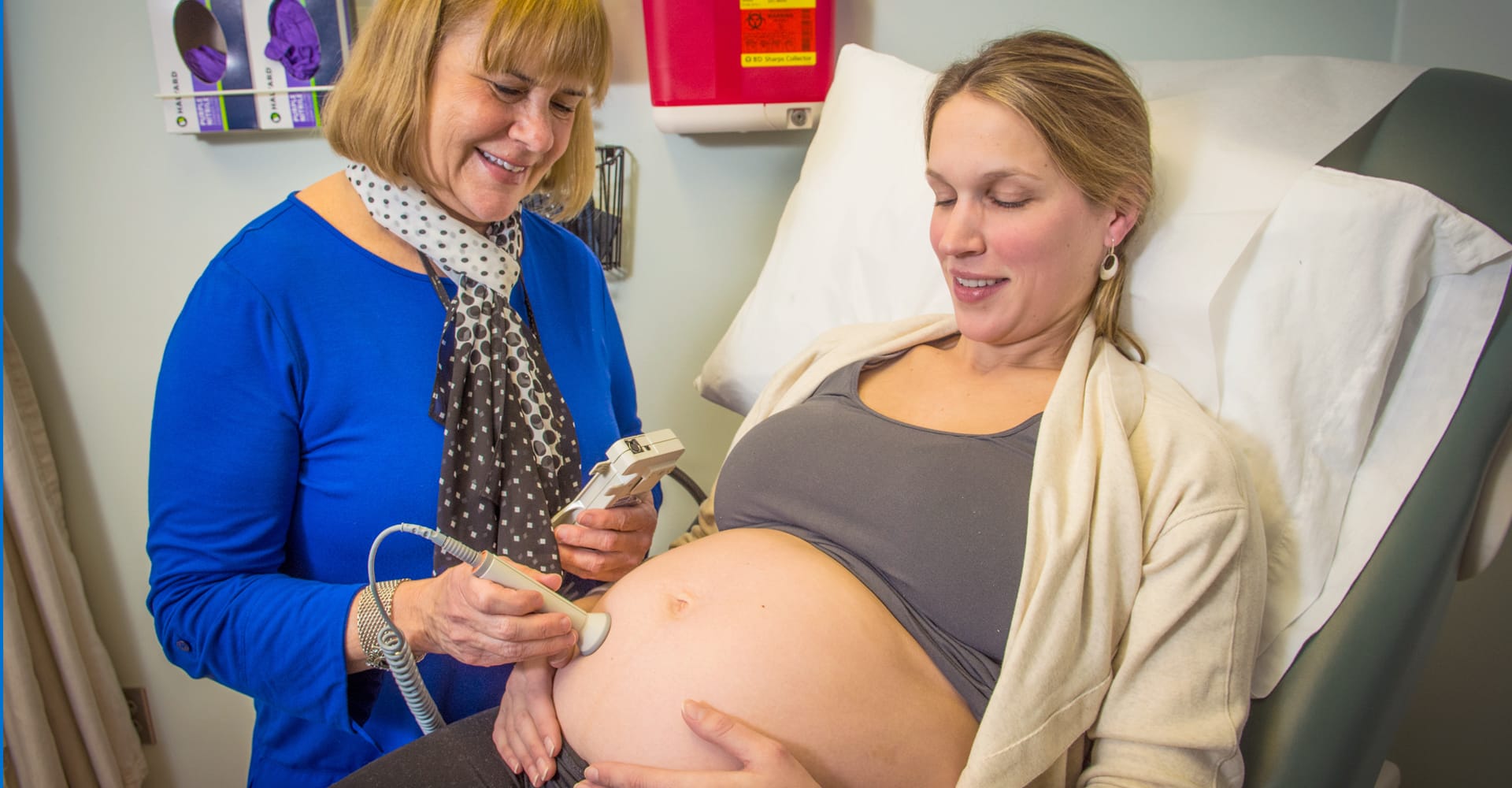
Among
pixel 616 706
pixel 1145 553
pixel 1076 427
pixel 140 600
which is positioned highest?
pixel 1076 427

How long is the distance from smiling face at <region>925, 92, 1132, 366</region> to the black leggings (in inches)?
26.0

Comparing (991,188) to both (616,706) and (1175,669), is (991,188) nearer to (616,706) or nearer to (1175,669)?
(1175,669)

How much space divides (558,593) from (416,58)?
1.97ft

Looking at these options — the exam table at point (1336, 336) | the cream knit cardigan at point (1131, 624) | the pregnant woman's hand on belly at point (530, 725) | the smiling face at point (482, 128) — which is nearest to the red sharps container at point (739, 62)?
the exam table at point (1336, 336)

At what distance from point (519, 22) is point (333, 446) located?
519 mm

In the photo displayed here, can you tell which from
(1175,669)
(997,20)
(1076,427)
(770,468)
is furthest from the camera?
(997,20)

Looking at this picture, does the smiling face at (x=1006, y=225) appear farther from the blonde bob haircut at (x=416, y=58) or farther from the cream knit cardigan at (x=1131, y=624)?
the blonde bob haircut at (x=416, y=58)

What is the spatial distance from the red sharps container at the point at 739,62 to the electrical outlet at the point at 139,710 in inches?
62.0

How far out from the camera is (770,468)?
1132 mm

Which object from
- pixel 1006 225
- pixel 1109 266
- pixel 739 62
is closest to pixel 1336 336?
pixel 1109 266

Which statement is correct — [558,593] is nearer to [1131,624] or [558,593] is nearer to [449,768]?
[449,768]

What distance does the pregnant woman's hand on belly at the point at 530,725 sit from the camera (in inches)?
37.8

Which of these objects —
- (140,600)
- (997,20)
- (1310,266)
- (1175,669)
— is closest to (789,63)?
(997,20)

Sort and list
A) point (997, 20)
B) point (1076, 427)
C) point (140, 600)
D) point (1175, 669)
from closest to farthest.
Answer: point (1175, 669) < point (1076, 427) < point (997, 20) < point (140, 600)
